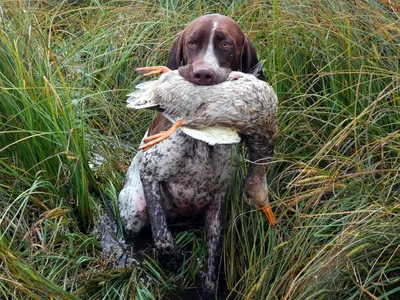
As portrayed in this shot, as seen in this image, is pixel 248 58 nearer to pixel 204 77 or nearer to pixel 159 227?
pixel 204 77

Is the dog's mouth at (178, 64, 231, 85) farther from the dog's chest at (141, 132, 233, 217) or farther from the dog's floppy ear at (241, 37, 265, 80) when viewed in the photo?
the dog's floppy ear at (241, 37, 265, 80)

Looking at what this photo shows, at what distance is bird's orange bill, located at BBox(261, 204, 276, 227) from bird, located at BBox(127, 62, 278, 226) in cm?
27

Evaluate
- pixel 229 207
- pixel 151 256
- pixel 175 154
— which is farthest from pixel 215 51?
pixel 151 256

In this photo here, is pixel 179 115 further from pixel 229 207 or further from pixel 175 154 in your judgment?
pixel 229 207

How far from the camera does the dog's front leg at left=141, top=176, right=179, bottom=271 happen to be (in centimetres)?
471

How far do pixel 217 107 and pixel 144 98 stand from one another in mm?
414

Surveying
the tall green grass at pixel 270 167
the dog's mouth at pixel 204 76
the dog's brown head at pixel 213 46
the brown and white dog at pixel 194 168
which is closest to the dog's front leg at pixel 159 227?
the brown and white dog at pixel 194 168

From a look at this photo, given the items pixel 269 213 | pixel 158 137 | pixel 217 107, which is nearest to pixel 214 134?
pixel 217 107

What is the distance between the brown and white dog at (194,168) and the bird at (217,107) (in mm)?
321

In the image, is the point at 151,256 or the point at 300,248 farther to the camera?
the point at 151,256

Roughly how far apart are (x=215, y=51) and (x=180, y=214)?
0.97 meters

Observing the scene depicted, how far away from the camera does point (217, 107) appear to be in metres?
4.04

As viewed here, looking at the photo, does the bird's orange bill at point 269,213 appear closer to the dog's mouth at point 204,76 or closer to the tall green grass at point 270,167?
the tall green grass at point 270,167

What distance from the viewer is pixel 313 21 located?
18.1ft
